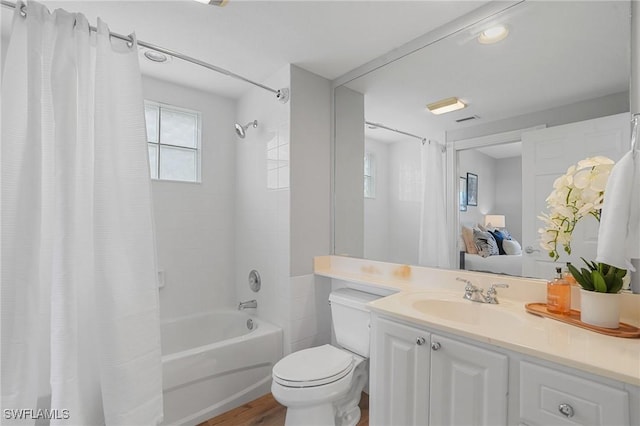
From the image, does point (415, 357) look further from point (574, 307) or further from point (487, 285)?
point (574, 307)

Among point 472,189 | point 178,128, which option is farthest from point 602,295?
point 178,128

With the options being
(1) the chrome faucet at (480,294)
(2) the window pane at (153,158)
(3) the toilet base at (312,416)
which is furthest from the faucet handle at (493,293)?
(2) the window pane at (153,158)

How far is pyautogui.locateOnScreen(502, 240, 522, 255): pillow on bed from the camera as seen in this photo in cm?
151

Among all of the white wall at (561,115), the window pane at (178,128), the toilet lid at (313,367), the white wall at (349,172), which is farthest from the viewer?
the window pane at (178,128)

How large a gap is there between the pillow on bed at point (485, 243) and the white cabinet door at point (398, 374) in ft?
2.27

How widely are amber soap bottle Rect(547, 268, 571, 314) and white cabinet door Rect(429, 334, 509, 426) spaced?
1.40 feet

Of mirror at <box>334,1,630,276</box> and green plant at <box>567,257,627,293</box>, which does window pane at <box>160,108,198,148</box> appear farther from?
green plant at <box>567,257,627,293</box>

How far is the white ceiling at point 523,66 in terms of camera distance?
4.16 ft

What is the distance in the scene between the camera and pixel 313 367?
5.41ft

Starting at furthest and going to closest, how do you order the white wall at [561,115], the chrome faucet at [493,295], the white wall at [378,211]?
the white wall at [378,211], the chrome faucet at [493,295], the white wall at [561,115]

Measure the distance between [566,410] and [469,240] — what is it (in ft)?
3.01

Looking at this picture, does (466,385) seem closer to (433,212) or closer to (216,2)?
(433,212)

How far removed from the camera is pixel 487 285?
1.54m

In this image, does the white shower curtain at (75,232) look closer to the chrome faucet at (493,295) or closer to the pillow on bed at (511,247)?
the chrome faucet at (493,295)
